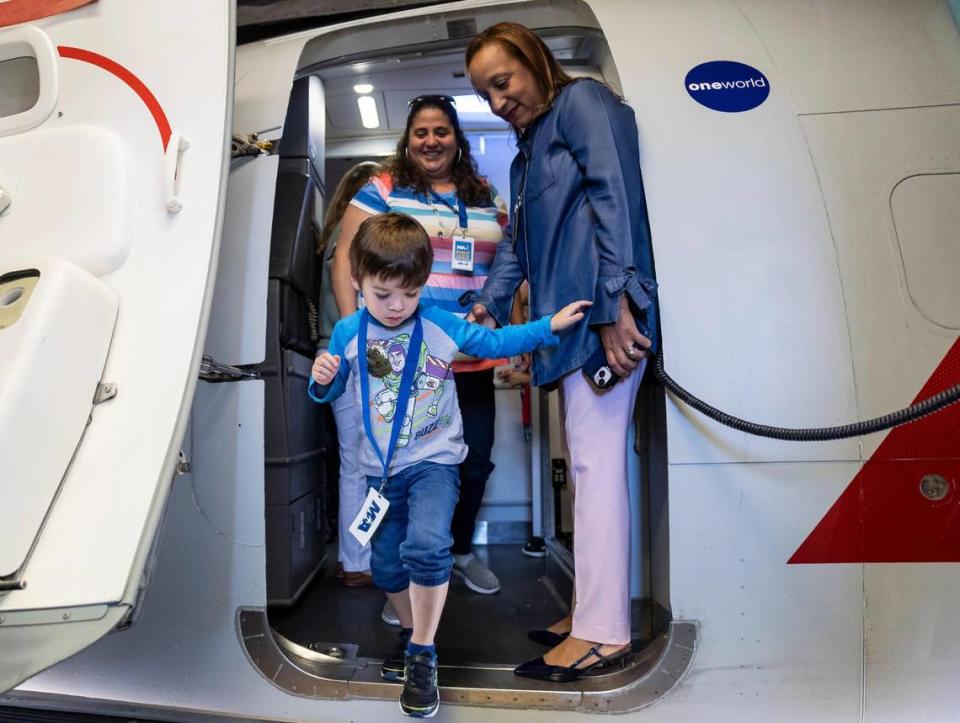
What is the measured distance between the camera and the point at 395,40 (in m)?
2.31

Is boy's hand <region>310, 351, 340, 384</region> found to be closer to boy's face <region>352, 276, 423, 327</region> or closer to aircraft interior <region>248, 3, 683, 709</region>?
boy's face <region>352, 276, 423, 327</region>

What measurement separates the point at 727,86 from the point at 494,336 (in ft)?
3.15

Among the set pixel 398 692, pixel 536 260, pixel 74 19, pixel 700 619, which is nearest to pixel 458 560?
pixel 398 692

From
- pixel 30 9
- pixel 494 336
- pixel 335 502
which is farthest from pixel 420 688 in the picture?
pixel 30 9

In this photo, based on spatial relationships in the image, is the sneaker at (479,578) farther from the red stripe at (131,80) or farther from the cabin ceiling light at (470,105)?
the cabin ceiling light at (470,105)

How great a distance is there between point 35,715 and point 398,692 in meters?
1.02

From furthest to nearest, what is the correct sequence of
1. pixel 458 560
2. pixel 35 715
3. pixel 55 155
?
pixel 458 560, pixel 35 715, pixel 55 155

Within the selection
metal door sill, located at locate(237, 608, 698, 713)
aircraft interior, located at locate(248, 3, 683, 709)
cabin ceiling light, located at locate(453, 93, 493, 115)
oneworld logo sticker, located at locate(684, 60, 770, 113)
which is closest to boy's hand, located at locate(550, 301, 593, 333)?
aircraft interior, located at locate(248, 3, 683, 709)

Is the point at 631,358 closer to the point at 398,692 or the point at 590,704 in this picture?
the point at 590,704

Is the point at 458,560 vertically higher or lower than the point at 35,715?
higher

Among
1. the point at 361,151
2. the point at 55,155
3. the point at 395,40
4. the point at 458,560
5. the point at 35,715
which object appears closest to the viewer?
the point at 55,155

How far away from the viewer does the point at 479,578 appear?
2621 millimetres

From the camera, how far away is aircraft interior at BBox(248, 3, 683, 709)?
184 centimetres

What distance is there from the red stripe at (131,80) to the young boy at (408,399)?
518mm
